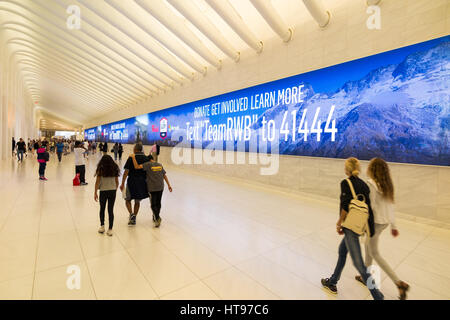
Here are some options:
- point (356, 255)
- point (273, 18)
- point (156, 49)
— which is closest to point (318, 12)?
point (273, 18)

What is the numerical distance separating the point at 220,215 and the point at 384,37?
6110 mm

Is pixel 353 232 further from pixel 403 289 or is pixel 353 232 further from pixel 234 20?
pixel 234 20

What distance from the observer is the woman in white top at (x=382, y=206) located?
2.18m

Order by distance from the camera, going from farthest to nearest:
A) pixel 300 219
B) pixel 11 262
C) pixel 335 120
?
1. pixel 335 120
2. pixel 300 219
3. pixel 11 262

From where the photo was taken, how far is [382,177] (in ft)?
7.28

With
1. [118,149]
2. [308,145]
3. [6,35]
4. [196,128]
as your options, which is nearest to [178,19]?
[196,128]

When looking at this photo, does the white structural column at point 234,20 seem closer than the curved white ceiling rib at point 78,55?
Yes

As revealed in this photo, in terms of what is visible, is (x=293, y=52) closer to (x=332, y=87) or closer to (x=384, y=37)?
(x=332, y=87)

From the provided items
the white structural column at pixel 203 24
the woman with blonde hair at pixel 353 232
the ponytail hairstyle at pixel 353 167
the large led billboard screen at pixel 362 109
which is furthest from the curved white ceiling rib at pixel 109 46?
the woman with blonde hair at pixel 353 232

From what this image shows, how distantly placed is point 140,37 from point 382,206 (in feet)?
39.9

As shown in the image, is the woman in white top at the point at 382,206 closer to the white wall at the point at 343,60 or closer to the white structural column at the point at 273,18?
the white wall at the point at 343,60

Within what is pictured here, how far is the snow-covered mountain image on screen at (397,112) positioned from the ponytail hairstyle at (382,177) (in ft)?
12.5

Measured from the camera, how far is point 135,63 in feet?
42.5

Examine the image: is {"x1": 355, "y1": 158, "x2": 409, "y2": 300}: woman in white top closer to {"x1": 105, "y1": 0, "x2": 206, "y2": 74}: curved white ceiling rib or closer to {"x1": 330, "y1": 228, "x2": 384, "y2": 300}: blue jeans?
{"x1": 330, "y1": 228, "x2": 384, "y2": 300}: blue jeans
